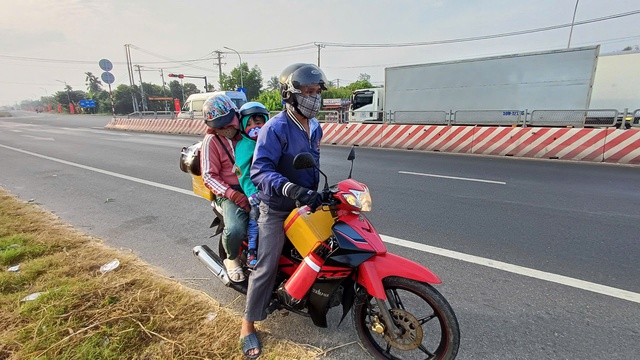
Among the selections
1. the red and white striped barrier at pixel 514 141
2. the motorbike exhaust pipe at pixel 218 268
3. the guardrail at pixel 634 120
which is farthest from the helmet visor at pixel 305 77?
the guardrail at pixel 634 120

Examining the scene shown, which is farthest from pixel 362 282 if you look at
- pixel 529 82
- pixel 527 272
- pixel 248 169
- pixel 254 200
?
pixel 529 82

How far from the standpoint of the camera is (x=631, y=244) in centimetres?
371

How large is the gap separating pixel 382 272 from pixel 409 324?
0.41 m

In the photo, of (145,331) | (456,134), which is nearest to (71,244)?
(145,331)

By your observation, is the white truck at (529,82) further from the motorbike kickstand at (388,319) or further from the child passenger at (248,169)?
the motorbike kickstand at (388,319)

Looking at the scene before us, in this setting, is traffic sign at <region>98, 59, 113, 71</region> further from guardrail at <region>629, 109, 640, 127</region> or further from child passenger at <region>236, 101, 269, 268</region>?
guardrail at <region>629, 109, 640, 127</region>

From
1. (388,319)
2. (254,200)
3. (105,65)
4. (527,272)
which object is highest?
(105,65)

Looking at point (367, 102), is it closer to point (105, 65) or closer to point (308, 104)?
point (308, 104)

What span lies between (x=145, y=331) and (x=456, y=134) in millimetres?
11162

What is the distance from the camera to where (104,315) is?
245cm

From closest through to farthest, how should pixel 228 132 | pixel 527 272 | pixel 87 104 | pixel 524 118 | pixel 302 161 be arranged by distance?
pixel 302 161, pixel 228 132, pixel 527 272, pixel 524 118, pixel 87 104

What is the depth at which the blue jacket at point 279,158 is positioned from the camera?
197 cm

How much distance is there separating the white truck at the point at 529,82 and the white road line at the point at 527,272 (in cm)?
A: 1280

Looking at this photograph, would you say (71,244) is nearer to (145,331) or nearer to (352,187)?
(145,331)
